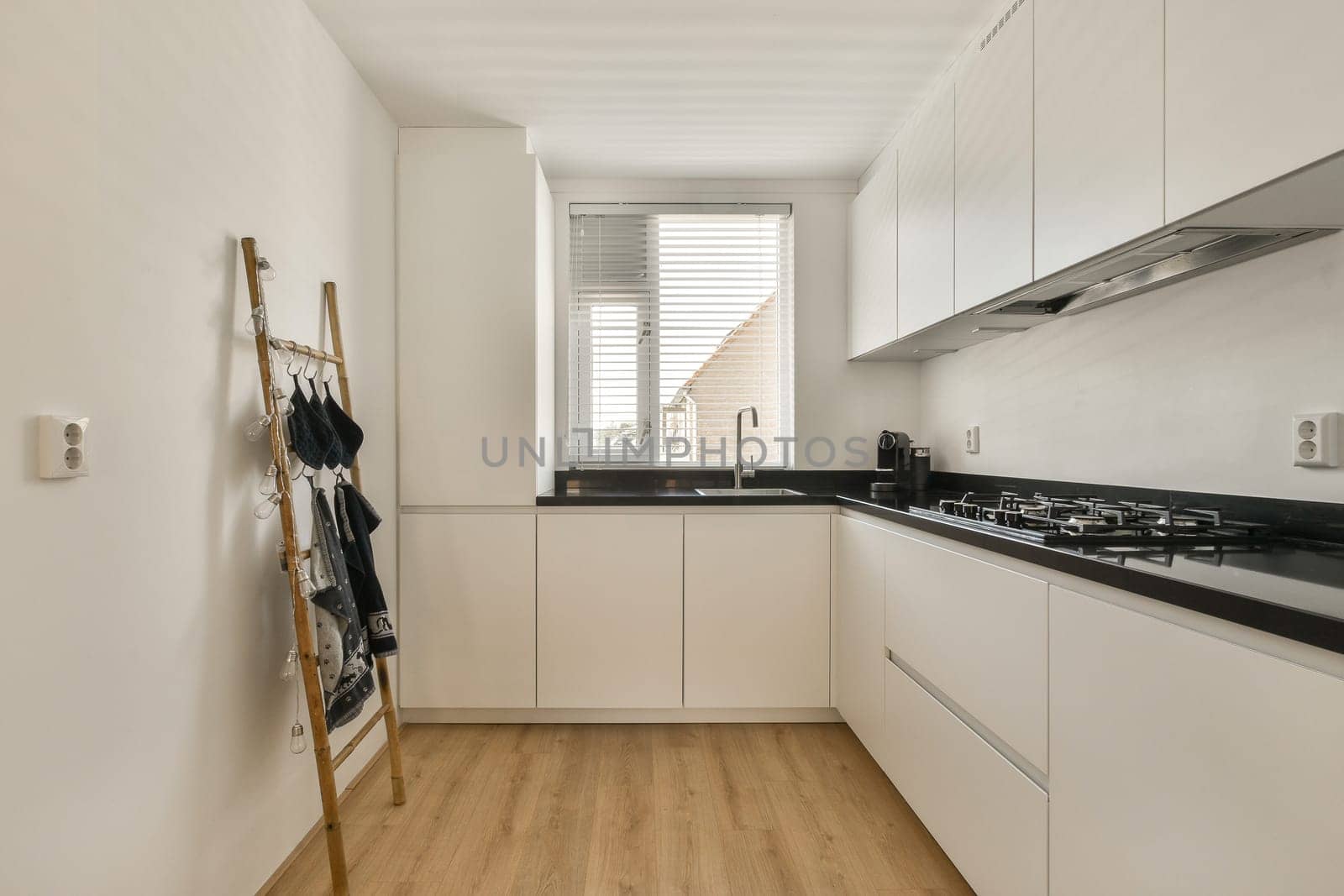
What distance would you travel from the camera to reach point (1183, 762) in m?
0.96

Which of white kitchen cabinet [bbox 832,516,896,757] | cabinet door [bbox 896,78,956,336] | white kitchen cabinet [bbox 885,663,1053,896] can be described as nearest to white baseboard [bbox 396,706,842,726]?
white kitchen cabinet [bbox 832,516,896,757]

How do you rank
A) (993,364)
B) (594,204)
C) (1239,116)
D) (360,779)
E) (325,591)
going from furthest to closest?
(594,204) → (993,364) → (360,779) → (325,591) → (1239,116)

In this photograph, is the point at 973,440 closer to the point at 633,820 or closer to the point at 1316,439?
the point at 1316,439

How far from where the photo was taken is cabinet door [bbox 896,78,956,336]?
82.5 inches

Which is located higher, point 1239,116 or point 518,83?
point 518,83

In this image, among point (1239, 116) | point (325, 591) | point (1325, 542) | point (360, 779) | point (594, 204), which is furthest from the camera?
point (594, 204)

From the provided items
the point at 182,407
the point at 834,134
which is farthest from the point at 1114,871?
the point at 834,134

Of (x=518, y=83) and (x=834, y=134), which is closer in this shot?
(x=518, y=83)

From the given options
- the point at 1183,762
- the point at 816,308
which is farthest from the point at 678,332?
the point at 1183,762

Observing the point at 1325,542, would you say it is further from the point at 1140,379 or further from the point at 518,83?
the point at 518,83

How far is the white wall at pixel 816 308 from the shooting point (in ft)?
10.5

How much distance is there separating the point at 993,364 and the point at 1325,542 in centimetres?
130

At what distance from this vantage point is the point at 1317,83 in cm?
94

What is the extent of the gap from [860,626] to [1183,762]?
1.44 m
